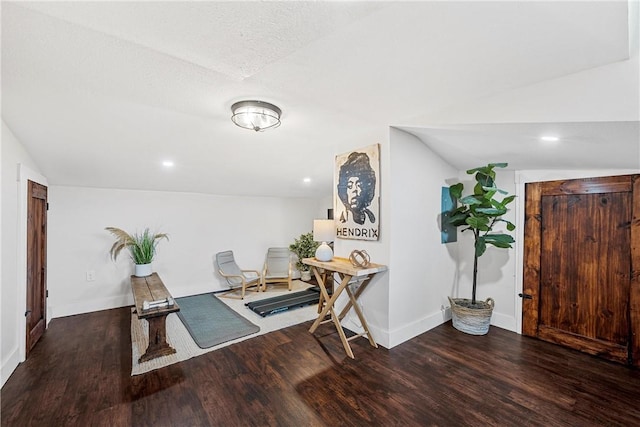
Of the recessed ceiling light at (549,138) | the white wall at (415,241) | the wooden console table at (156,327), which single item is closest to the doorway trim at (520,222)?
the white wall at (415,241)

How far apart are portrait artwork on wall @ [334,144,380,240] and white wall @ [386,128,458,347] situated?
0.19 m

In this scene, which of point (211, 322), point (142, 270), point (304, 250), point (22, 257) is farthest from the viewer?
point (304, 250)

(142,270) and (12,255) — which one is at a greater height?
(12,255)

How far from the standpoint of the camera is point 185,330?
3395mm

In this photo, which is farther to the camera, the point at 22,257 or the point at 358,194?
the point at 358,194

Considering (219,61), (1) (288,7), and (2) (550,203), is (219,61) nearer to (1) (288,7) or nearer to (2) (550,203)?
(1) (288,7)

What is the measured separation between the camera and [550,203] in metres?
3.11

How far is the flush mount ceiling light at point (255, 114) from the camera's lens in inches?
89.8

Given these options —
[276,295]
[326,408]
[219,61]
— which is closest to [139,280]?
[276,295]

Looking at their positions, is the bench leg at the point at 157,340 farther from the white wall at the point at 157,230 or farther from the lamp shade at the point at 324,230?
the white wall at the point at 157,230

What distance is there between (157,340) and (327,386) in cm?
179

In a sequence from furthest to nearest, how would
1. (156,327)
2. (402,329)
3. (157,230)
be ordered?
1. (157,230)
2. (402,329)
3. (156,327)

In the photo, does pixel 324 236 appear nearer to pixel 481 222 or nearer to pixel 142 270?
pixel 481 222

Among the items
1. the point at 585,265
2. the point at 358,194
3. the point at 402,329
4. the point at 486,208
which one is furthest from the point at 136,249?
the point at 585,265
